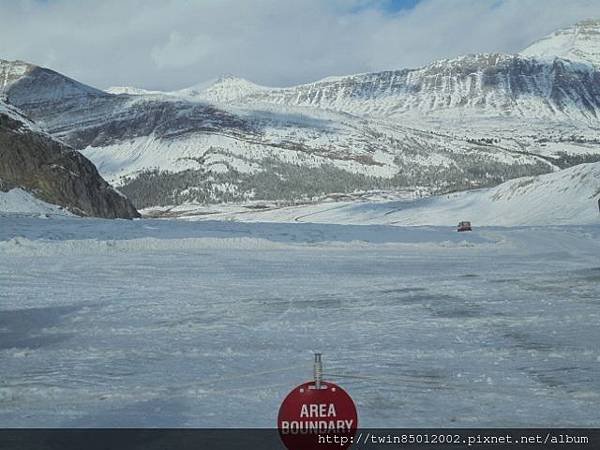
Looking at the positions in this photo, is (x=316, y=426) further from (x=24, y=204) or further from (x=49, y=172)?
(x=49, y=172)

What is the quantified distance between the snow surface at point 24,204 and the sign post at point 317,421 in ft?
133

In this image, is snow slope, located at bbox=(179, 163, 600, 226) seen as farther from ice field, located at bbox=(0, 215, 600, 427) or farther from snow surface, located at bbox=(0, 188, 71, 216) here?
ice field, located at bbox=(0, 215, 600, 427)

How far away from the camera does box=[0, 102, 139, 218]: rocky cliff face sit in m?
48.5

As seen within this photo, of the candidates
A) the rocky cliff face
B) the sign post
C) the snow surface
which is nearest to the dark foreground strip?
the sign post

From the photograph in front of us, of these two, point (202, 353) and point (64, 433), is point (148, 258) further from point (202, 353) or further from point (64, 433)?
point (64, 433)

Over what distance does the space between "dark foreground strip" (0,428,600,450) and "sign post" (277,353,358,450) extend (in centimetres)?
119

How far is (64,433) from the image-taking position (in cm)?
630

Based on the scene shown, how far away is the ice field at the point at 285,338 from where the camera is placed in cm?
707

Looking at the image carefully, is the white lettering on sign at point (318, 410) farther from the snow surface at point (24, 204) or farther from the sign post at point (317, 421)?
the snow surface at point (24, 204)

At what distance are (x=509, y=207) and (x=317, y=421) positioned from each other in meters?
93.2

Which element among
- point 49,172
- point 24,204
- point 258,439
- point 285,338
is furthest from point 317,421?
point 49,172

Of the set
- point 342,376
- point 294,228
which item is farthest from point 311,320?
point 294,228

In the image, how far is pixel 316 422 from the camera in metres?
4.57

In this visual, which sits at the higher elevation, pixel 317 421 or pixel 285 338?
pixel 317 421
